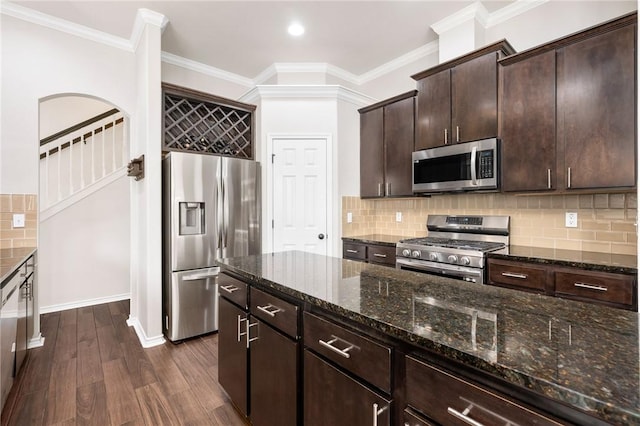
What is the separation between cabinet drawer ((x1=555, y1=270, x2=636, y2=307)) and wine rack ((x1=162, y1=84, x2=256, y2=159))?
3402 millimetres

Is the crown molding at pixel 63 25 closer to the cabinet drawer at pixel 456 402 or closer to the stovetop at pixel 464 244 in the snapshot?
the stovetop at pixel 464 244

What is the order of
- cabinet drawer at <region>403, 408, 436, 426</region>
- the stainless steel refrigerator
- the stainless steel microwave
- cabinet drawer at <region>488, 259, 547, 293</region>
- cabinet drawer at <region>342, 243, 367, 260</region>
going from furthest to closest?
cabinet drawer at <region>342, 243, 367, 260</region>, the stainless steel refrigerator, the stainless steel microwave, cabinet drawer at <region>488, 259, 547, 293</region>, cabinet drawer at <region>403, 408, 436, 426</region>

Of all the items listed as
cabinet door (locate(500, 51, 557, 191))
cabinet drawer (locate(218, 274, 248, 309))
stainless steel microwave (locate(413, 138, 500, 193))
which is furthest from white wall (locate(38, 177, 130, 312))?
cabinet door (locate(500, 51, 557, 191))

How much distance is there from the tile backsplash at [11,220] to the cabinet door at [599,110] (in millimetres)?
4522

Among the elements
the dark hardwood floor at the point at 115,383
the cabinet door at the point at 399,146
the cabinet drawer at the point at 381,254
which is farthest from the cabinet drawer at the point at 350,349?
the cabinet door at the point at 399,146

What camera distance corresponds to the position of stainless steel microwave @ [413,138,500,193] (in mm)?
2684

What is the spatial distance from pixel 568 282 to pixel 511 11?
2.49m

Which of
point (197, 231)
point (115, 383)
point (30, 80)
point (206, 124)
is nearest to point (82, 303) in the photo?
point (197, 231)

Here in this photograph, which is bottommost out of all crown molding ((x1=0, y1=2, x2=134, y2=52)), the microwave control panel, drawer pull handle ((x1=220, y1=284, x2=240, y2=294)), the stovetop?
drawer pull handle ((x1=220, y1=284, x2=240, y2=294))

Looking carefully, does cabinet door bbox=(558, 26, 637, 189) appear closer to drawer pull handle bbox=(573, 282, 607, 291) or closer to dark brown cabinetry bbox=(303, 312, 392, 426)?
drawer pull handle bbox=(573, 282, 607, 291)

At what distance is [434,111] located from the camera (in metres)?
3.12

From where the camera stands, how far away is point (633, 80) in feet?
6.66

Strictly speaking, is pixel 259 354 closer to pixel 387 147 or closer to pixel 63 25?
pixel 387 147

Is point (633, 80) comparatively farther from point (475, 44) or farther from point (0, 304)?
point (0, 304)
